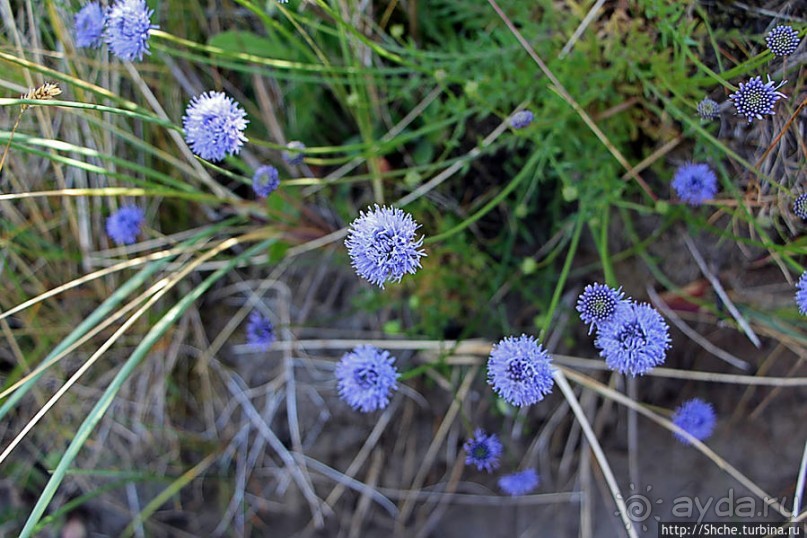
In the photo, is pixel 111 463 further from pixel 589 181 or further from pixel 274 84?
pixel 589 181

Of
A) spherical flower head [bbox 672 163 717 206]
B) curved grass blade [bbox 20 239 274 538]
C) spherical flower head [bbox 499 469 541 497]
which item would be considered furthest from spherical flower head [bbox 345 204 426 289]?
spherical flower head [bbox 499 469 541 497]

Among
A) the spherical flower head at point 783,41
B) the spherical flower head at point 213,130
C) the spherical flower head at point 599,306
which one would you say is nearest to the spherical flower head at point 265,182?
the spherical flower head at point 213,130

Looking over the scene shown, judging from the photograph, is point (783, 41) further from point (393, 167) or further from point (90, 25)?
point (90, 25)

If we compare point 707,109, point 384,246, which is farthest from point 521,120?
point 384,246

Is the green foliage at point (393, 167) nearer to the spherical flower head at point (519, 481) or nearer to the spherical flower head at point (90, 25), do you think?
the spherical flower head at point (90, 25)

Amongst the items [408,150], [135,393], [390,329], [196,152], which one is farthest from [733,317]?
[135,393]

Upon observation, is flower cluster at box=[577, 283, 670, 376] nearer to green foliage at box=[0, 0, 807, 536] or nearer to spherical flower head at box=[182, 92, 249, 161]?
green foliage at box=[0, 0, 807, 536]
